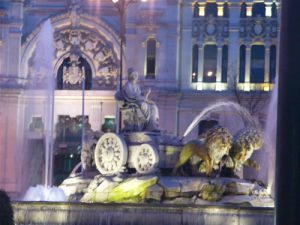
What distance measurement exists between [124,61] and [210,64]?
5.55 meters

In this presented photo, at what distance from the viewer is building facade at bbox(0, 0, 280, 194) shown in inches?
2089

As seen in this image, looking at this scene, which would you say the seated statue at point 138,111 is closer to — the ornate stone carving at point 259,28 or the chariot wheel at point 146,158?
the chariot wheel at point 146,158

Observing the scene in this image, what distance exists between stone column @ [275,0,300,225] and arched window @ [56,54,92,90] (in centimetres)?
4807

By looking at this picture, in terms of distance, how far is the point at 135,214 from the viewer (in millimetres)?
17672

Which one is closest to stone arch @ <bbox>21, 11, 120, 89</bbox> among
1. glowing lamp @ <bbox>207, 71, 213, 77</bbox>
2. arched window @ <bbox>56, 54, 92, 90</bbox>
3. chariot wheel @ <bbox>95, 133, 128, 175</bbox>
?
arched window @ <bbox>56, 54, 92, 90</bbox>

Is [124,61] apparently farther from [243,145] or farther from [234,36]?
[243,145]

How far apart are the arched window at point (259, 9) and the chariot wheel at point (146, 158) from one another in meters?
34.4

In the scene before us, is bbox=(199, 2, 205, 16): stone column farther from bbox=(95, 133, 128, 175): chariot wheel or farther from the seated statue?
bbox=(95, 133, 128, 175): chariot wheel

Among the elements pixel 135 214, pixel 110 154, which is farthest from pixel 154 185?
pixel 135 214

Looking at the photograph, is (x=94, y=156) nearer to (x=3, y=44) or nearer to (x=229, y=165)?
(x=229, y=165)

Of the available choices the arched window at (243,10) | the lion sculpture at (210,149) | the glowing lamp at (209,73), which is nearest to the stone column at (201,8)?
the arched window at (243,10)

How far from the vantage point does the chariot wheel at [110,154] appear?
68.7ft

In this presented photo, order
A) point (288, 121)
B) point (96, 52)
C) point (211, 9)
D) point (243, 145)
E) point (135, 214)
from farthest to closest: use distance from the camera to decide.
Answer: point (96, 52), point (211, 9), point (243, 145), point (135, 214), point (288, 121)

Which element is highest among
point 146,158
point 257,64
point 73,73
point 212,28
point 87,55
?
point 212,28
